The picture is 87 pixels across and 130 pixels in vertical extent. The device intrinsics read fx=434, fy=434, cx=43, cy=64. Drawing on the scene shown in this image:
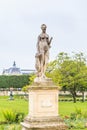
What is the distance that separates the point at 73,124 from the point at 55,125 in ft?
14.5

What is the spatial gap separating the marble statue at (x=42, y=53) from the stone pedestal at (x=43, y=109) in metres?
0.52

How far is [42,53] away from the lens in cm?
1731

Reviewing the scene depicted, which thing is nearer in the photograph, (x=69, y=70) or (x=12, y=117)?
(x=12, y=117)

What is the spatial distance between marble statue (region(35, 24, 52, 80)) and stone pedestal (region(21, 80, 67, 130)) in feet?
1.72

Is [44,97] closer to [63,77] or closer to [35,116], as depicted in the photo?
[35,116]

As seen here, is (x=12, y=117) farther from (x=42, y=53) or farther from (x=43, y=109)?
(x=42, y=53)

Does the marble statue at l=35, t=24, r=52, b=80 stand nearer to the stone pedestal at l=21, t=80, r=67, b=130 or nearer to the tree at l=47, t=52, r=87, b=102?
the stone pedestal at l=21, t=80, r=67, b=130

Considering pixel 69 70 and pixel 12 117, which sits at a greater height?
pixel 69 70

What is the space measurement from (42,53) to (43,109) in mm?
2260

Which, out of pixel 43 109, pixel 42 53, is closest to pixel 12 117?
pixel 43 109

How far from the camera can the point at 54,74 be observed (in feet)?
189

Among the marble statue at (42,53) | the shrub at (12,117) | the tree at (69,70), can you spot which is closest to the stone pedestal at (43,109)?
the marble statue at (42,53)

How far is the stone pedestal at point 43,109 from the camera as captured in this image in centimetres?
1644

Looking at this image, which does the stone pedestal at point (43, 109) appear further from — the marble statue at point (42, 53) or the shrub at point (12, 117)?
the shrub at point (12, 117)
